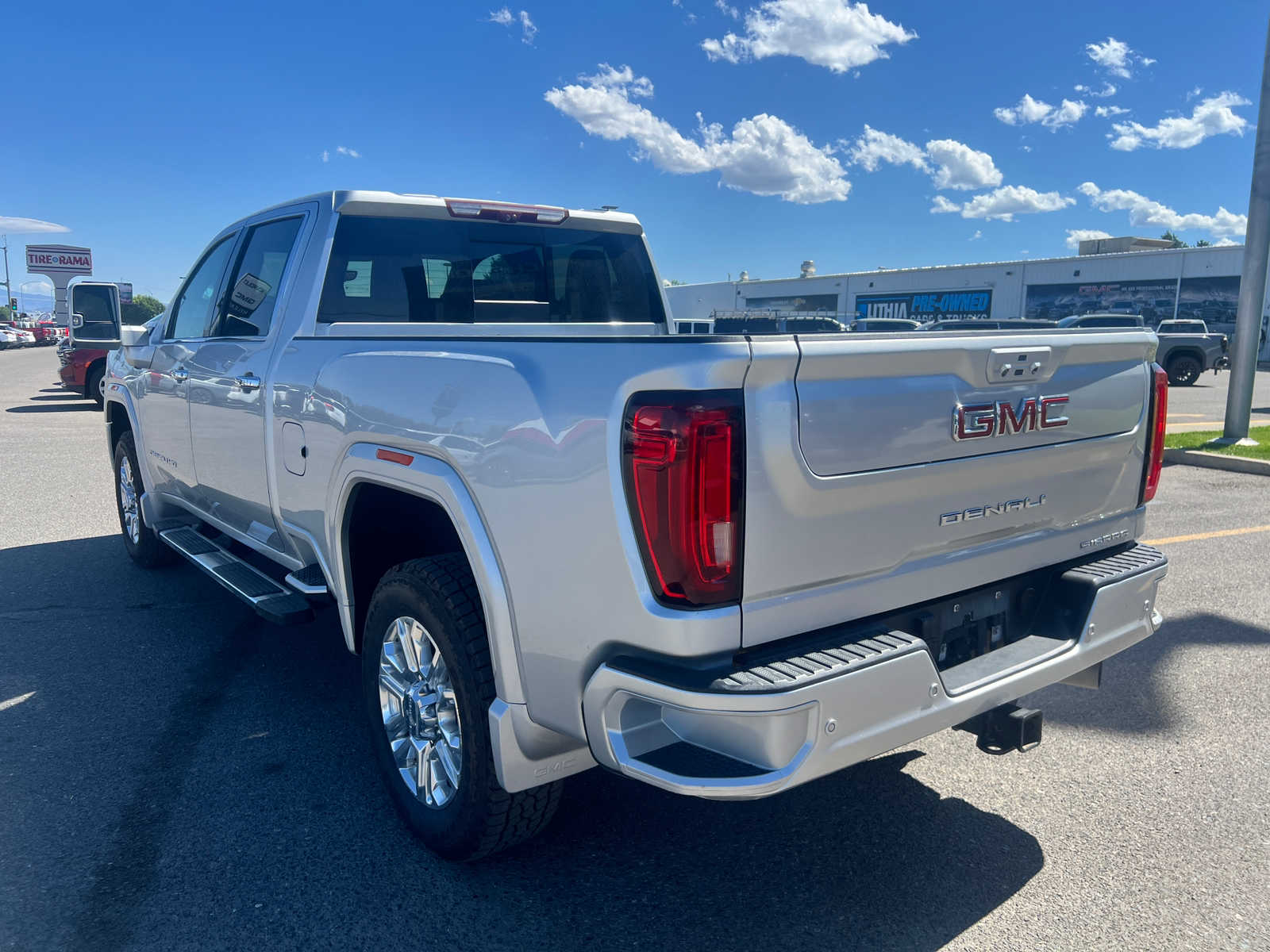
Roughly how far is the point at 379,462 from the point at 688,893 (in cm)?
158

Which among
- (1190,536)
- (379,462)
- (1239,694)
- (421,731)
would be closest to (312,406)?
(379,462)

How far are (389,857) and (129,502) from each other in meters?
4.39

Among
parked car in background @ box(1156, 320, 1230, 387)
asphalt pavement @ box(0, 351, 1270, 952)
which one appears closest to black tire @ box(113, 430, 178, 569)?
asphalt pavement @ box(0, 351, 1270, 952)

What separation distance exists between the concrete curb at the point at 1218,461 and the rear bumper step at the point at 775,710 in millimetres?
9297

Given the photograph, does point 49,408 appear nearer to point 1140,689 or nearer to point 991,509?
point 1140,689

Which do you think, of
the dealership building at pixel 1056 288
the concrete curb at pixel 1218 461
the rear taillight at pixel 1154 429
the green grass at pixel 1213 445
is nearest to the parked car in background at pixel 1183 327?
the dealership building at pixel 1056 288

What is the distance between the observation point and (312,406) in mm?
3383

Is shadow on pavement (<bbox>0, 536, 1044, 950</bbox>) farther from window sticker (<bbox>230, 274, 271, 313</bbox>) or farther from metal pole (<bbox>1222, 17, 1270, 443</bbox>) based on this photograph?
metal pole (<bbox>1222, 17, 1270, 443</bbox>)

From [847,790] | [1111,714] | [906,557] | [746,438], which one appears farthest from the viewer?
[1111,714]

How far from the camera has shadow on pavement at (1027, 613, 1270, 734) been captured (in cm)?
390

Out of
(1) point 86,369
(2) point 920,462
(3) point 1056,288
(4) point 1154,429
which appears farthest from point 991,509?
(3) point 1056,288

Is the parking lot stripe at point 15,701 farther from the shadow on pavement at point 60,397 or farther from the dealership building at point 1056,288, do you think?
the dealership building at point 1056,288

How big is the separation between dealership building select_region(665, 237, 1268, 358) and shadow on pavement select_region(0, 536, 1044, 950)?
35.1 meters

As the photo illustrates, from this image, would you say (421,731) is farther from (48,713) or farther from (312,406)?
(48,713)
